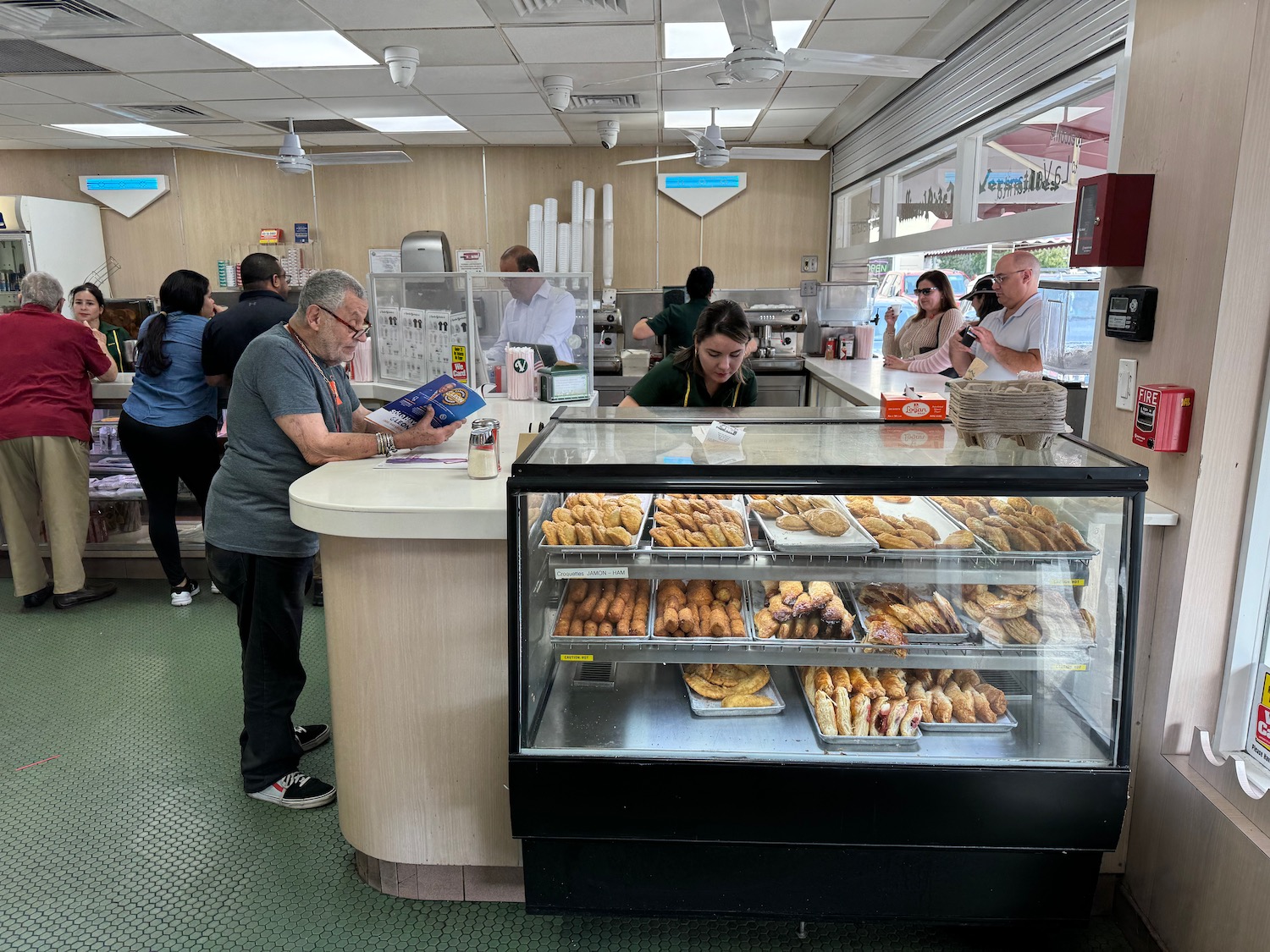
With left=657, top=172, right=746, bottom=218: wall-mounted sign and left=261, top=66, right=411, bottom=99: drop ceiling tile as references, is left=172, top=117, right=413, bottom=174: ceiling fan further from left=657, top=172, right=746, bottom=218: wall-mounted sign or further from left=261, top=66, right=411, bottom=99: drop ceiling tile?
left=657, top=172, right=746, bottom=218: wall-mounted sign

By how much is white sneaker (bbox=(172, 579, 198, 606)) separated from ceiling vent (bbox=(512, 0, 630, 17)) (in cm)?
349

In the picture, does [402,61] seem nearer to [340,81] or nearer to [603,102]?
[340,81]

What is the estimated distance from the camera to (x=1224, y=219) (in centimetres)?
188

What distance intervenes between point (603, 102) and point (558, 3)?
2482 mm

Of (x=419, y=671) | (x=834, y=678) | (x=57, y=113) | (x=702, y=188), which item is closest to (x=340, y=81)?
(x=57, y=113)

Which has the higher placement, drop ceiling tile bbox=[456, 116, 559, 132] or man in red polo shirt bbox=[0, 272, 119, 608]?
drop ceiling tile bbox=[456, 116, 559, 132]

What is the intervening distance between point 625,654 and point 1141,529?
1.10 metres

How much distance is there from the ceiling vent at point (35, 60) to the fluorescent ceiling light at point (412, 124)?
2.21m

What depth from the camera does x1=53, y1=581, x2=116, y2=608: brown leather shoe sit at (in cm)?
456

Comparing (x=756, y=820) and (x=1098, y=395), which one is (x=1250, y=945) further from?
(x=1098, y=395)

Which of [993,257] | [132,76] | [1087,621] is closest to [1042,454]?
[1087,621]

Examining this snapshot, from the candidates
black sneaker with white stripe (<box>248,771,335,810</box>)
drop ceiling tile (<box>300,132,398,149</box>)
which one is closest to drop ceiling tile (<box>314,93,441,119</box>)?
drop ceiling tile (<box>300,132,398,149</box>)

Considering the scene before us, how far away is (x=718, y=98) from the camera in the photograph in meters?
6.51

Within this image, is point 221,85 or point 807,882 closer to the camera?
point 807,882
